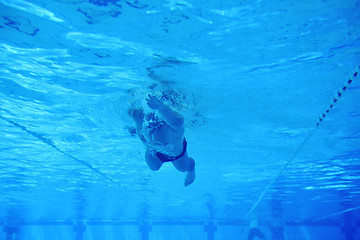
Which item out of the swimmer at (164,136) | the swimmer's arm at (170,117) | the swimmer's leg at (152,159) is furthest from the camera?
the swimmer's leg at (152,159)

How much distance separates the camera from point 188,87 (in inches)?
389

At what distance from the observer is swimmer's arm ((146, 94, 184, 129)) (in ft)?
24.0

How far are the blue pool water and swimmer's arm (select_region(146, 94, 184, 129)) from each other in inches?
66.8

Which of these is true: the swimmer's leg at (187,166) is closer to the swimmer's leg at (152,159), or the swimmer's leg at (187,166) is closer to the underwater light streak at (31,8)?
the swimmer's leg at (152,159)

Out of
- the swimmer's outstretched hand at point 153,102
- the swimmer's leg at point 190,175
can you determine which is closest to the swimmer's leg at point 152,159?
the swimmer's leg at point 190,175

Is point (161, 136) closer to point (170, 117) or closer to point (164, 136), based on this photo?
point (164, 136)

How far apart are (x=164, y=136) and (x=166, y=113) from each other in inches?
47.1

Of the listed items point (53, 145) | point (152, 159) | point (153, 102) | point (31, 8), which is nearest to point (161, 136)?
point (152, 159)

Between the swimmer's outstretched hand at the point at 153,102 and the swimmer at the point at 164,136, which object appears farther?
the swimmer at the point at 164,136

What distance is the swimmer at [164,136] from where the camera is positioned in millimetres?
8352

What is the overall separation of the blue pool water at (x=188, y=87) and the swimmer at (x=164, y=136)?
156cm

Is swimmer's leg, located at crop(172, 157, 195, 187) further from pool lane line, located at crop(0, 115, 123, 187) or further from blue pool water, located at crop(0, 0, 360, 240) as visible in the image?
pool lane line, located at crop(0, 115, 123, 187)

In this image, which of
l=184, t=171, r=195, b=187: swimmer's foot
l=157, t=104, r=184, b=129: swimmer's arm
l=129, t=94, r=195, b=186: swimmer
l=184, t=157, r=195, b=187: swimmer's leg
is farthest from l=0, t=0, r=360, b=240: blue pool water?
l=184, t=171, r=195, b=187: swimmer's foot

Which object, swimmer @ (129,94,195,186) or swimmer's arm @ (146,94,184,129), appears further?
swimmer @ (129,94,195,186)
